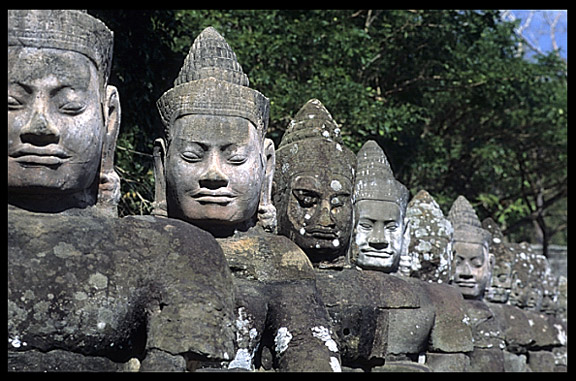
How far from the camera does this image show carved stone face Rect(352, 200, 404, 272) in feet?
27.3

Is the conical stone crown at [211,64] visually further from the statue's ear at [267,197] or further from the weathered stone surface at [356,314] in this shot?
the weathered stone surface at [356,314]

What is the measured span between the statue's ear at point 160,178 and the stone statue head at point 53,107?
1.30 m

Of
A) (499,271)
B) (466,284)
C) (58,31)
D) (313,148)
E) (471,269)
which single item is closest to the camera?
(58,31)

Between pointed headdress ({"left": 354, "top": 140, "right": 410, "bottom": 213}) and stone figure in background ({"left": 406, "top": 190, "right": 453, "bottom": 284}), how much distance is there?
41.6 inches

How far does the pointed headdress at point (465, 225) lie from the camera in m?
11.2

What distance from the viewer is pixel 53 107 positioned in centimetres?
443

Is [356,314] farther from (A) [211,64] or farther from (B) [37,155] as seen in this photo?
(B) [37,155]

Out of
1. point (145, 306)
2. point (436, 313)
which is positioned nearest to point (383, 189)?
point (436, 313)

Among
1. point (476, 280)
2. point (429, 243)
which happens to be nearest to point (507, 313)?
point (476, 280)

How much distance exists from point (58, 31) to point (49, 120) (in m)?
0.41

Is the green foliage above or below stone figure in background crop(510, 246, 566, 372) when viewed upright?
above

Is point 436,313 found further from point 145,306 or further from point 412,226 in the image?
point 145,306

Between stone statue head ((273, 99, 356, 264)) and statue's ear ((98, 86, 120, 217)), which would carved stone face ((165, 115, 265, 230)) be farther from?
stone statue head ((273, 99, 356, 264))

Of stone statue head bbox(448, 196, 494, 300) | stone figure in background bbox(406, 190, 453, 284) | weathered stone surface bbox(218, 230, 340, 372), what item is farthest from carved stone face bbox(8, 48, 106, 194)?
stone statue head bbox(448, 196, 494, 300)
